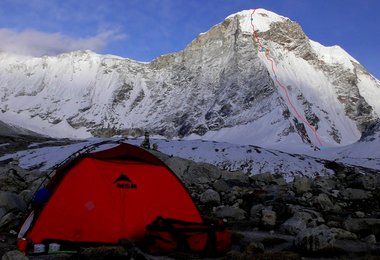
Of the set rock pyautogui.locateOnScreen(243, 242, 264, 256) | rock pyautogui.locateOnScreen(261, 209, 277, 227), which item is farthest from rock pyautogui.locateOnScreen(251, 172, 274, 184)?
rock pyautogui.locateOnScreen(243, 242, 264, 256)

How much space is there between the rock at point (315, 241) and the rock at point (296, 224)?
214cm

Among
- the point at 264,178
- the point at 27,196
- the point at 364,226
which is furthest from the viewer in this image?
the point at 264,178

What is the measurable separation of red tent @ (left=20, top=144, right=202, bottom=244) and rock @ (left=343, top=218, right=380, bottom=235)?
3.73 metres

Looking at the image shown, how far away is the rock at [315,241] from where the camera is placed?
28.3 feet

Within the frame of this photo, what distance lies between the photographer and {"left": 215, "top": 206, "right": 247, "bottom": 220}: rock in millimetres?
13411

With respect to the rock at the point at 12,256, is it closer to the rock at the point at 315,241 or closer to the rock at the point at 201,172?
the rock at the point at 315,241

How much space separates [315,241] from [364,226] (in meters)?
Result: 2.99

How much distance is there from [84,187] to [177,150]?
83517 mm

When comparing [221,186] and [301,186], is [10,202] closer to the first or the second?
[221,186]

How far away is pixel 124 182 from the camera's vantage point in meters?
10.3

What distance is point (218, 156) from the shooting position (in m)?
92.2

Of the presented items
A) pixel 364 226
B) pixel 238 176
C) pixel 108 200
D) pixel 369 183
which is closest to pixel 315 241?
pixel 364 226

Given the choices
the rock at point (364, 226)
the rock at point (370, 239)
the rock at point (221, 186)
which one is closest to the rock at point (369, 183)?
the rock at point (221, 186)

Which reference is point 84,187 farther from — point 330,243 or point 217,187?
point 217,187
